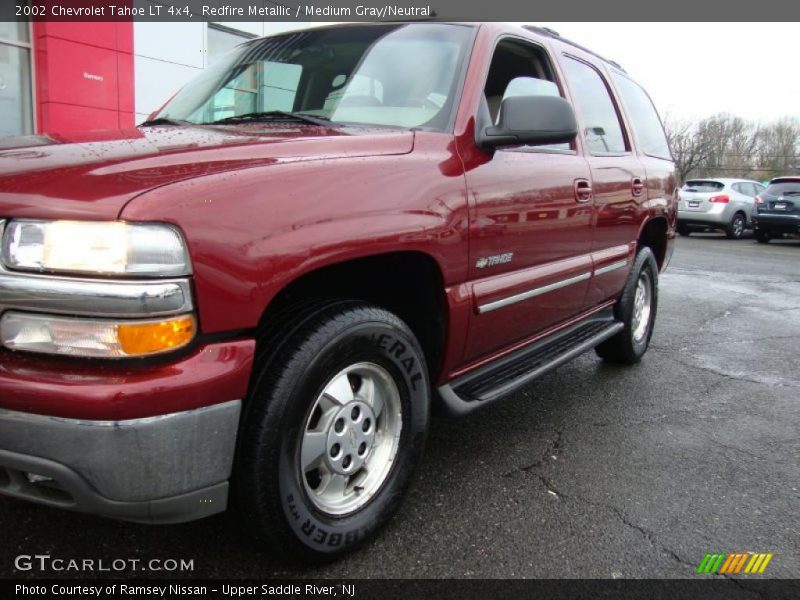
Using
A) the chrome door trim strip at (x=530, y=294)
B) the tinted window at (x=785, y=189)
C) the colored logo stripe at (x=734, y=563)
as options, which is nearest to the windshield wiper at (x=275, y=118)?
the chrome door trim strip at (x=530, y=294)

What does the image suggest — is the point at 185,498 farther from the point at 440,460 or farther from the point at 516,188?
the point at 516,188

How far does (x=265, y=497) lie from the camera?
6.06 ft

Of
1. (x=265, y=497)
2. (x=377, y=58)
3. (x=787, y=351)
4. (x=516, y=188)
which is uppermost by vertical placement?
(x=377, y=58)

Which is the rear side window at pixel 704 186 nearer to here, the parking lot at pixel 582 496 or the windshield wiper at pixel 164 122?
the parking lot at pixel 582 496

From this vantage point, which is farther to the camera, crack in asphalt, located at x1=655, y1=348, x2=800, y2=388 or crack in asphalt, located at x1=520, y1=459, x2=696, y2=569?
crack in asphalt, located at x1=655, y1=348, x2=800, y2=388

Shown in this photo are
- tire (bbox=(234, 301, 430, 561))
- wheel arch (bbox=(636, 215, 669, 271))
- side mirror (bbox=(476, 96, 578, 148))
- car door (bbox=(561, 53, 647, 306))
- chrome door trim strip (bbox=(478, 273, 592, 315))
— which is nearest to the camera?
tire (bbox=(234, 301, 430, 561))

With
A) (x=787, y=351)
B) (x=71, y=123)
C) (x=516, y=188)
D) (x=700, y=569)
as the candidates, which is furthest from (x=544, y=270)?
(x=71, y=123)

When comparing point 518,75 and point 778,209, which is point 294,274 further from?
point 778,209

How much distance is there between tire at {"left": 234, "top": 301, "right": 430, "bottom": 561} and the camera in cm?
183

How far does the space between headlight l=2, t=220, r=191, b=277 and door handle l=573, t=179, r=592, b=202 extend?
7.17 feet

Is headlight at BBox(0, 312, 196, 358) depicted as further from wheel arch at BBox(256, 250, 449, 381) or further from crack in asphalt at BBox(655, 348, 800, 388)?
crack in asphalt at BBox(655, 348, 800, 388)

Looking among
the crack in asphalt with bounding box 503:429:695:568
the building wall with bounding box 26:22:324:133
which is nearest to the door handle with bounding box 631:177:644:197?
the crack in asphalt with bounding box 503:429:695:568

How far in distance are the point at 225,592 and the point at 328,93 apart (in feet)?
6.36

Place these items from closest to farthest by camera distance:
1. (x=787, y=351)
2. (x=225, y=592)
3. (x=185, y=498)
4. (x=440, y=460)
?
(x=185, y=498), (x=225, y=592), (x=440, y=460), (x=787, y=351)
